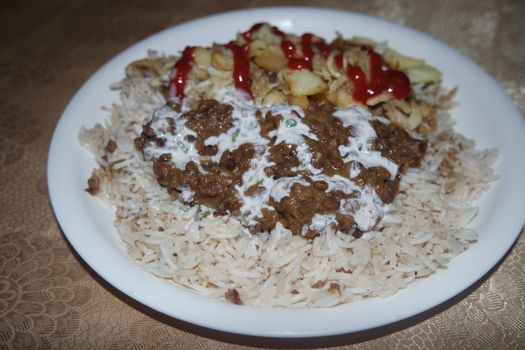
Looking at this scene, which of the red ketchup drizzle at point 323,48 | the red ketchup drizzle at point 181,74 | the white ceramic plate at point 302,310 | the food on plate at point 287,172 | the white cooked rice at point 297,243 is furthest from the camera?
the red ketchup drizzle at point 323,48

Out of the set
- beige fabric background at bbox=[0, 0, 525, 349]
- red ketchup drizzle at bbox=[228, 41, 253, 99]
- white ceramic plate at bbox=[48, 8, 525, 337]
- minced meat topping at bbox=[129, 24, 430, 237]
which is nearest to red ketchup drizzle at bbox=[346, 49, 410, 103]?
minced meat topping at bbox=[129, 24, 430, 237]

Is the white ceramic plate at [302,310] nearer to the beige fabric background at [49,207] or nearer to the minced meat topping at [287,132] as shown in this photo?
the beige fabric background at [49,207]

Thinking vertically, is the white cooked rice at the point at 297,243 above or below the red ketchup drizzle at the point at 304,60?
below

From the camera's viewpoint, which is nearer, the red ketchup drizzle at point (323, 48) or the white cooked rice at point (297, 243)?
the white cooked rice at point (297, 243)

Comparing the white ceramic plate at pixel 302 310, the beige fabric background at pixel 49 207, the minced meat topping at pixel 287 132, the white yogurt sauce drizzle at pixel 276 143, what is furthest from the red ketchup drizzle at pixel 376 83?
the beige fabric background at pixel 49 207

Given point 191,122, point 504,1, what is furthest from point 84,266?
point 504,1

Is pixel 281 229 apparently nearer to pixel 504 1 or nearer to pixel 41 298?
pixel 41 298

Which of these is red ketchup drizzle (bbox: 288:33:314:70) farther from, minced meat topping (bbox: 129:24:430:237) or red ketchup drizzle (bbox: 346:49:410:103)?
red ketchup drizzle (bbox: 346:49:410:103)
